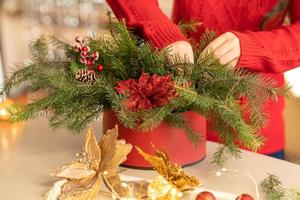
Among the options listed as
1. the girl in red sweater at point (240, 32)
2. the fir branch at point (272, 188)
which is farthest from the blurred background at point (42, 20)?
the fir branch at point (272, 188)

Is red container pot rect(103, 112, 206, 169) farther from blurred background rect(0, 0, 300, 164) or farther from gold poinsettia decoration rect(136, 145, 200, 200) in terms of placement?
blurred background rect(0, 0, 300, 164)

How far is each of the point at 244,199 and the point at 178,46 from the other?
0.83ft

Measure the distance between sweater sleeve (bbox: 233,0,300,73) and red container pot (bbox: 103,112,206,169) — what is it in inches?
6.1

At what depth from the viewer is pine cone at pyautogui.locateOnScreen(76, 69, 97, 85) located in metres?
0.66

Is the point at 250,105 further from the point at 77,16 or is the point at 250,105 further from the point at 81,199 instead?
the point at 77,16

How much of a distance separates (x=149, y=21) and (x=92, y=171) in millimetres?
318

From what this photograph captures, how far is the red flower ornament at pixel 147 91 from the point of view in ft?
2.06

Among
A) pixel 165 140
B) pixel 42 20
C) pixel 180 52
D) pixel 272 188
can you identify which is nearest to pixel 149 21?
pixel 180 52

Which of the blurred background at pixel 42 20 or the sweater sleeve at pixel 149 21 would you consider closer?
the sweater sleeve at pixel 149 21

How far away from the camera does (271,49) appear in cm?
82

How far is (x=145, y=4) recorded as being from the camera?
865 millimetres

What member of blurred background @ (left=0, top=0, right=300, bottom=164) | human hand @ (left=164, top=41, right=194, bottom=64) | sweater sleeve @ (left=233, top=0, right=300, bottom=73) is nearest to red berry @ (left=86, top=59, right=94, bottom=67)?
human hand @ (left=164, top=41, right=194, bottom=64)

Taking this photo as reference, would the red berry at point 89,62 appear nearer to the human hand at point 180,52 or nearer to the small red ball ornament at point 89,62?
the small red ball ornament at point 89,62

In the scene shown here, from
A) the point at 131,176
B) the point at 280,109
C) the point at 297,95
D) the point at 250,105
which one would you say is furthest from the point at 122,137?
the point at 297,95
